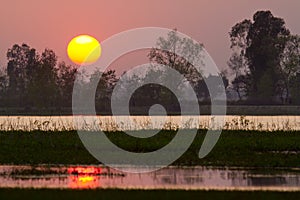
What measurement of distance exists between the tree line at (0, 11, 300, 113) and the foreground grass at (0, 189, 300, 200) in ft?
303

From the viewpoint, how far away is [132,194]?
2389cm

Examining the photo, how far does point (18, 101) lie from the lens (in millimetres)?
132250

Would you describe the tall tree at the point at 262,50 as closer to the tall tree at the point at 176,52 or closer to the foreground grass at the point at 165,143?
the tall tree at the point at 176,52

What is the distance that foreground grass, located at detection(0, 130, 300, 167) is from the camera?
34.7 meters


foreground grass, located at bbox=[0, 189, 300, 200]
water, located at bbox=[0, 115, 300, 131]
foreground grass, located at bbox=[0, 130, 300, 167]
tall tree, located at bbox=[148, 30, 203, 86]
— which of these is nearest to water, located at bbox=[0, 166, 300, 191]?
foreground grass, located at bbox=[0, 189, 300, 200]

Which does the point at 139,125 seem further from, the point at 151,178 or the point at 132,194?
the point at 132,194

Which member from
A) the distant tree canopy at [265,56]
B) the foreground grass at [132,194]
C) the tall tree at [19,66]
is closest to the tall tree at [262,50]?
the distant tree canopy at [265,56]

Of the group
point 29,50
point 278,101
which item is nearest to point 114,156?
point 278,101

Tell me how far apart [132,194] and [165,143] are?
60.5 feet

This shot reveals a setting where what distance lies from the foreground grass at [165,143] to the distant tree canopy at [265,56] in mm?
73109

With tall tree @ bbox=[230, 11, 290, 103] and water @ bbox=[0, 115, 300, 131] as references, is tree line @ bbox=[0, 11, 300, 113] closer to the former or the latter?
tall tree @ bbox=[230, 11, 290, 103]

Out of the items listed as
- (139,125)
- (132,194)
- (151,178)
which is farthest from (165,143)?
(132,194)

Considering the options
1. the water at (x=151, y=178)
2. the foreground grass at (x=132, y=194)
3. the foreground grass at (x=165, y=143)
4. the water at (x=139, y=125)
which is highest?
the water at (x=139, y=125)

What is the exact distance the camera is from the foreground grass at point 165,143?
3472cm
